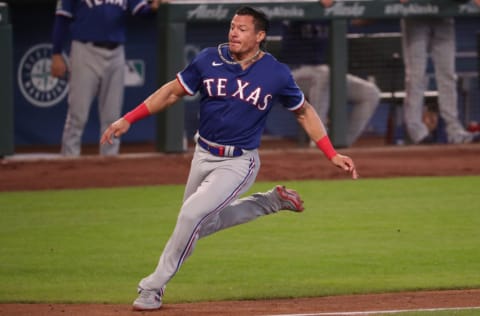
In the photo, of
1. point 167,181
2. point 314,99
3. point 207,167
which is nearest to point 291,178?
point 167,181

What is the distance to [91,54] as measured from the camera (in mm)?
13672

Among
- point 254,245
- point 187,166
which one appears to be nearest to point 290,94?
point 254,245

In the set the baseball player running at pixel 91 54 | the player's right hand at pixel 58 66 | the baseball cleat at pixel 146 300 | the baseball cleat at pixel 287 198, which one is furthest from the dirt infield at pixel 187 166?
the baseball cleat at pixel 146 300

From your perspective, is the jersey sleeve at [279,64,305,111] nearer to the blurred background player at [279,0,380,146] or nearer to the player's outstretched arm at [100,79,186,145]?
the player's outstretched arm at [100,79,186,145]

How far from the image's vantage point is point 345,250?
29.2ft

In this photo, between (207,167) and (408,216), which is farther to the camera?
(408,216)

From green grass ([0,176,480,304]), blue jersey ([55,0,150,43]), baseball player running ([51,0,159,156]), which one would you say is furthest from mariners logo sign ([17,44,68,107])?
green grass ([0,176,480,304])

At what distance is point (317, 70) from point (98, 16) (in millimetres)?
2906

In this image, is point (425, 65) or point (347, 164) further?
point (425, 65)

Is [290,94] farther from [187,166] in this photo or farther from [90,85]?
[90,85]

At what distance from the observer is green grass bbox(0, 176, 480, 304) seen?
301 inches

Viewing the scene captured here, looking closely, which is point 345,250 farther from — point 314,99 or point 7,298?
point 314,99

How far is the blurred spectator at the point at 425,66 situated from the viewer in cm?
1488

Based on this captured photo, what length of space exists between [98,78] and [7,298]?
6772 millimetres
